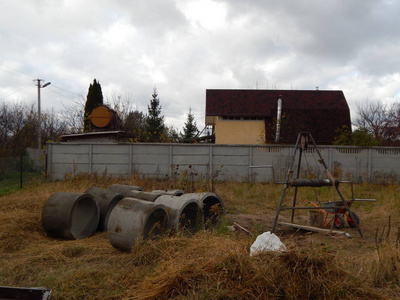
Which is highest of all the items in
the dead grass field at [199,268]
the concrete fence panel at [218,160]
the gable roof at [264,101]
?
the gable roof at [264,101]

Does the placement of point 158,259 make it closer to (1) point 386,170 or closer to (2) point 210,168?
(2) point 210,168

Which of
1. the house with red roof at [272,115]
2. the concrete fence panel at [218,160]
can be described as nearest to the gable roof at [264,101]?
the house with red roof at [272,115]

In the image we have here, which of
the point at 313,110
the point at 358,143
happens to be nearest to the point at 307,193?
the point at 358,143

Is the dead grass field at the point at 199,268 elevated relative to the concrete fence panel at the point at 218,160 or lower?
lower

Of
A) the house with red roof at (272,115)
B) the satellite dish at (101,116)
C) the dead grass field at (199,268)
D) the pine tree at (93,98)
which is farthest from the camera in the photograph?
the pine tree at (93,98)

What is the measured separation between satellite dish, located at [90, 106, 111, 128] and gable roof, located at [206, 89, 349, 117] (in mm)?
6504

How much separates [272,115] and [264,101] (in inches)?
75.8

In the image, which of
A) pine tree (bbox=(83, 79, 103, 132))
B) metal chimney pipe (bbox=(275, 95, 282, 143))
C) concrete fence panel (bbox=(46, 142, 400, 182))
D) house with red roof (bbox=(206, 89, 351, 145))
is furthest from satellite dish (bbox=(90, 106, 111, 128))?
metal chimney pipe (bbox=(275, 95, 282, 143))

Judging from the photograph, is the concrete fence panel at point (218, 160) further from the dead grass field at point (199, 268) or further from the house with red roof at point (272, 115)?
the dead grass field at point (199, 268)

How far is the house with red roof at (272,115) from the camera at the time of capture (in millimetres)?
21422

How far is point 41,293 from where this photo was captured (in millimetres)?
3393

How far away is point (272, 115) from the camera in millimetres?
22344

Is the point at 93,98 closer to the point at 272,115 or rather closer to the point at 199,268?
the point at 272,115

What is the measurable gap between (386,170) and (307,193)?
6.36m
